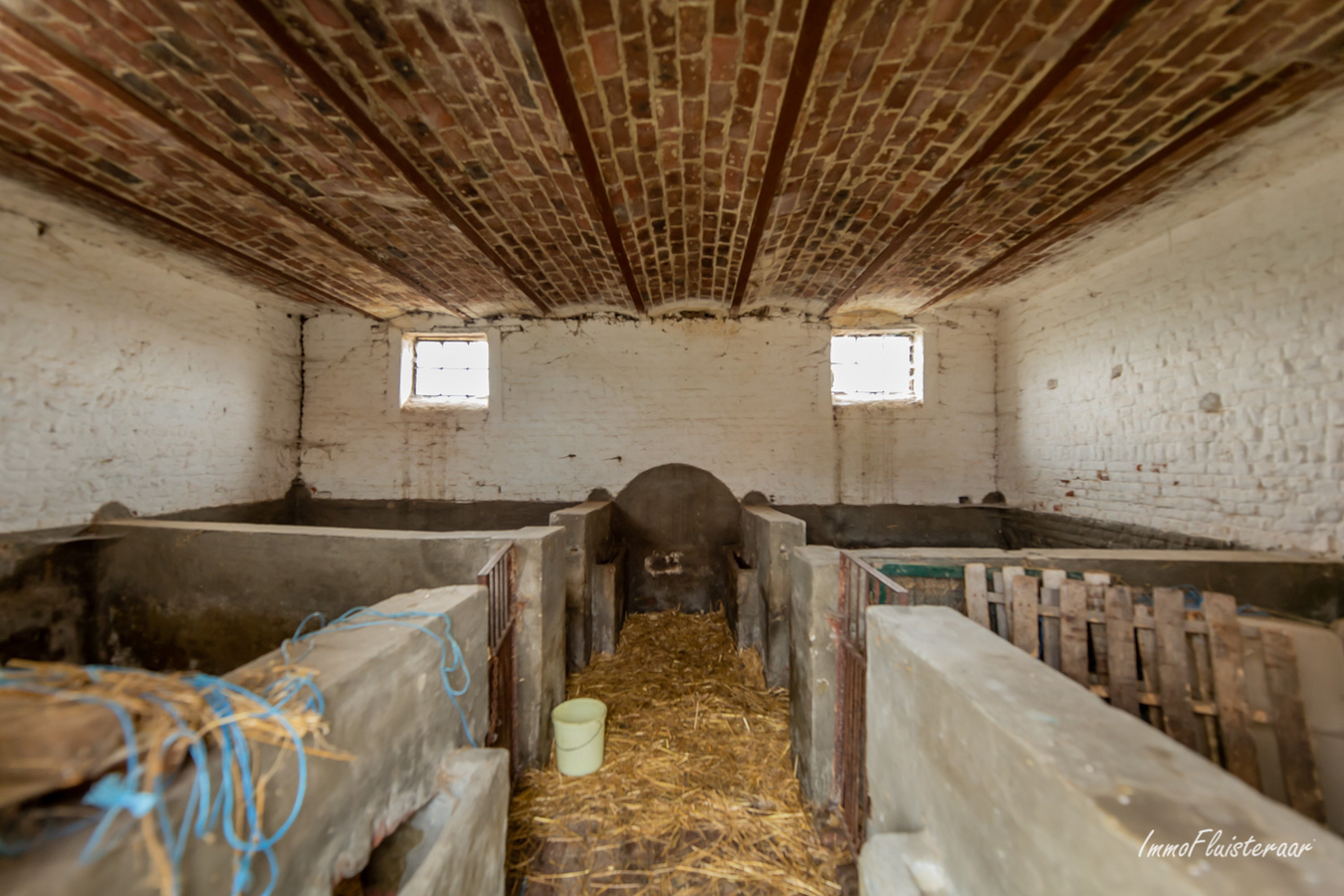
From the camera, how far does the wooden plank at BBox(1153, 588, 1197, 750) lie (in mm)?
2189

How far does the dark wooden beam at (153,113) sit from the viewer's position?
6.47 feet

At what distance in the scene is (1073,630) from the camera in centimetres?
233

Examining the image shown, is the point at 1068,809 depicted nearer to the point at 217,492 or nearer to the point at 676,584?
the point at 676,584

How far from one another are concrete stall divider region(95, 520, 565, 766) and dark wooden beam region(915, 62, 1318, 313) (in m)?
3.97

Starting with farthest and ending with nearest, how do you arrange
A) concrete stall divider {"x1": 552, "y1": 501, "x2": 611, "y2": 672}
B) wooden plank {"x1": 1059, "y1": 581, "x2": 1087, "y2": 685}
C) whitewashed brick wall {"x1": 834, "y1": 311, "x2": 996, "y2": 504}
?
whitewashed brick wall {"x1": 834, "y1": 311, "x2": 996, "y2": 504}, concrete stall divider {"x1": 552, "y1": 501, "x2": 611, "y2": 672}, wooden plank {"x1": 1059, "y1": 581, "x2": 1087, "y2": 685}

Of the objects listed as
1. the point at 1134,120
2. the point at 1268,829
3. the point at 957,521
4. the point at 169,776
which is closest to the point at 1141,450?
the point at 957,521

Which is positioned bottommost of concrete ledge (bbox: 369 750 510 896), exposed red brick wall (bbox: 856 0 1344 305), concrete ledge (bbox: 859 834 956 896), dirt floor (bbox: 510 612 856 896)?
dirt floor (bbox: 510 612 856 896)

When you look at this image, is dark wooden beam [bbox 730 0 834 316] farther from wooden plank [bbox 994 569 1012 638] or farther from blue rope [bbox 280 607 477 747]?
blue rope [bbox 280 607 477 747]

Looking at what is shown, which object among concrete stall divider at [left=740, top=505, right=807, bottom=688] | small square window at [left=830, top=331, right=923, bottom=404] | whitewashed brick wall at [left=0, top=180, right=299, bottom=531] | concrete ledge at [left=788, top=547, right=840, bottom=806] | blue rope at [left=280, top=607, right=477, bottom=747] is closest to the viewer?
blue rope at [left=280, top=607, right=477, bottom=747]

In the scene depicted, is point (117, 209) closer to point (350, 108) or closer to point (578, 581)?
point (350, 108)

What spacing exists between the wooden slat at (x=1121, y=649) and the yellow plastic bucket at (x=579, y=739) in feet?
8.12

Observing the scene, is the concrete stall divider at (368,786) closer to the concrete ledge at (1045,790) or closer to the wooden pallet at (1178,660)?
the concrete ledge at (1045,790)

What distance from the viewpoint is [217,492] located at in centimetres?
480

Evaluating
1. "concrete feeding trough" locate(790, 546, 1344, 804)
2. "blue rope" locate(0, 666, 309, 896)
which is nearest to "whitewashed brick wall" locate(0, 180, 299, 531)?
"blue rope" locate(0, 666, 309, 896)
